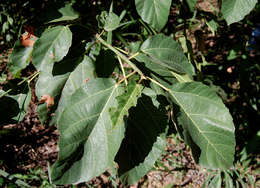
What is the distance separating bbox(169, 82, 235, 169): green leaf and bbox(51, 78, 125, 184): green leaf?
18 cm

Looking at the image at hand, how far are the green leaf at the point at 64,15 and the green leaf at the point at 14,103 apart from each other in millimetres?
252

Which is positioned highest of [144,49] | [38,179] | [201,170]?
[144,49]

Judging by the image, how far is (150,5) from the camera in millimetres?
717

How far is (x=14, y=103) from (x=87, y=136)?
315mm

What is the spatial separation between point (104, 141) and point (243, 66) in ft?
6.15

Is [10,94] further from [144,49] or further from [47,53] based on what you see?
[144,49]

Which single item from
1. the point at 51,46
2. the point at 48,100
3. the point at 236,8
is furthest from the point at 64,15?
the point at 236,8

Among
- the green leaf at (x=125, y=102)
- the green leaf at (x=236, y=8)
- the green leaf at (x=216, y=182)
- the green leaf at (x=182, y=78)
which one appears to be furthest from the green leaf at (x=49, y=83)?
→ the green leaf at (x=216, y=182)

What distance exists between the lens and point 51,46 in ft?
2.42

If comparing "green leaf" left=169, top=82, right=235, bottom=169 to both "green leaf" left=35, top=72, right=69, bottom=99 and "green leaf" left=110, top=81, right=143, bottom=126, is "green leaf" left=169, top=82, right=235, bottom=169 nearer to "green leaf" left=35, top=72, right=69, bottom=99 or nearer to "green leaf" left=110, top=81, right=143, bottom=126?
"green leaf" left=110, top=81, right=143, bottom=126

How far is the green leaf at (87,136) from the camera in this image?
62cm

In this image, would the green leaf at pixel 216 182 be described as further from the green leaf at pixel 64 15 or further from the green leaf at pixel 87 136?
the green leaf at pixel 64 15

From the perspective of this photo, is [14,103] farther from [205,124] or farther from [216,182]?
[216,182]

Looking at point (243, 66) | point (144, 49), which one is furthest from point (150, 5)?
point (243, 66)
